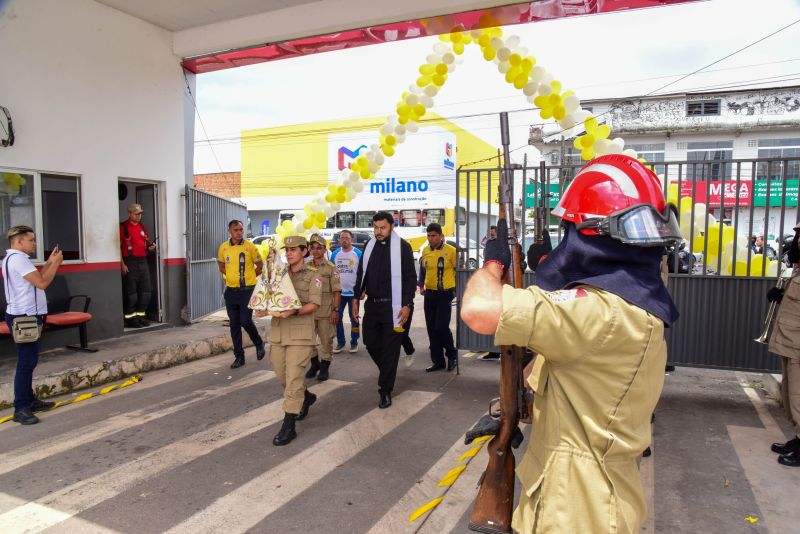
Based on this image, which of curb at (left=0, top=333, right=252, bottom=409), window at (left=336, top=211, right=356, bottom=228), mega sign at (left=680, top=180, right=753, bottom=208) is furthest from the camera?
window at (left=336, top=211, right=356, bottom=228)

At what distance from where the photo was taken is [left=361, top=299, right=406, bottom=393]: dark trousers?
5.66 metres

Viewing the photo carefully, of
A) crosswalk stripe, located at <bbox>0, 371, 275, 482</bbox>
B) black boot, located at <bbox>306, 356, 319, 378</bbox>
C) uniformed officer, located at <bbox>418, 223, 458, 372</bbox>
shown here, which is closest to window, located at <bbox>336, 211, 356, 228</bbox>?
uniformed officer, located at <bbox>418, 223, 458, 372</bbox>

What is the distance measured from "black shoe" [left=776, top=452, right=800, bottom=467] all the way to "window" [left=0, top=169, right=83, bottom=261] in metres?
8.50

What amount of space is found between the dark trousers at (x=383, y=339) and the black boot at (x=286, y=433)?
4.05 feet

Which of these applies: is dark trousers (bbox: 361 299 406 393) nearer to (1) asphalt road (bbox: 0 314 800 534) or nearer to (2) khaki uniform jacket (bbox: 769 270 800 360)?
(1) asphalt road (bbox: 0 314 800 534)

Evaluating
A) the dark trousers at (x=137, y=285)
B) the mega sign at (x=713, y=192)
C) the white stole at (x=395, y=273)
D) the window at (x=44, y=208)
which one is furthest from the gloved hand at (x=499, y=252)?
the dark trousers at (x=137, y=285)

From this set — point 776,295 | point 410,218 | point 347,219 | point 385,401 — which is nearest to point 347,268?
point 385,401

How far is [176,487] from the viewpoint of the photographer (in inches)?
149

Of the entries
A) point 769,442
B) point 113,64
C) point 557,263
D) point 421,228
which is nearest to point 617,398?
point 557,263

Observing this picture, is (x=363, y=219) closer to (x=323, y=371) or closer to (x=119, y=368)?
(x=323, y=371)

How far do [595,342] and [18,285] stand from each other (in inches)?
221

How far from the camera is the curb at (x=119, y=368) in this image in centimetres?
586

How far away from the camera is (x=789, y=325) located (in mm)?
4176

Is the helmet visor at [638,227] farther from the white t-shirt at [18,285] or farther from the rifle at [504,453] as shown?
the white t-shirt at [18,285]
